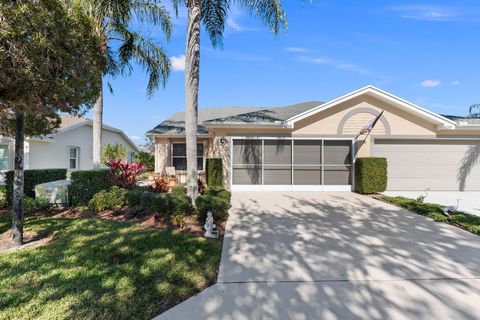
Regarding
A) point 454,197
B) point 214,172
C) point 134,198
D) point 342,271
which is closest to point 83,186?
point 134,198

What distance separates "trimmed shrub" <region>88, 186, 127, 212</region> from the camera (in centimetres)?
694

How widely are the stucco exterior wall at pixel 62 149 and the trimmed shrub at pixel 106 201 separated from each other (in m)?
9.18

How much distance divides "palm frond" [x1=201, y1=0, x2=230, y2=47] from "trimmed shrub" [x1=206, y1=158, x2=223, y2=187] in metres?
4.82

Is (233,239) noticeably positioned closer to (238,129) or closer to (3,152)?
(238,129)

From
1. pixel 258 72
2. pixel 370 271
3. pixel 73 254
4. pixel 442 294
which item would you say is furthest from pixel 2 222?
pixel 258 72

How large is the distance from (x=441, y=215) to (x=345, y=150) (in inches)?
208

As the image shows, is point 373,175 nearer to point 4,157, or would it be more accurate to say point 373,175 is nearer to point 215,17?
point 215,17

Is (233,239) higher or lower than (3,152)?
lower

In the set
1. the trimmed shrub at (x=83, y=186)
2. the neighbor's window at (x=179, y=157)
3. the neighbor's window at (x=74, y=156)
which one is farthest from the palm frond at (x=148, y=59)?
the neighbor's window at (x=74, y=156)

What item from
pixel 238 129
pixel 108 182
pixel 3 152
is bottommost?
pixel 108 182

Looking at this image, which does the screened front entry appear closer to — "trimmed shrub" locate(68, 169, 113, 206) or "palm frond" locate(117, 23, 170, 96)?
"palm frond" locate(117, 23, 170, 96)

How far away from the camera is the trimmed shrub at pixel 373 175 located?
1060 centimetres

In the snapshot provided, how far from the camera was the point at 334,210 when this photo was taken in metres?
7.71

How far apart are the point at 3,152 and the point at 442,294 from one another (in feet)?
60.4
